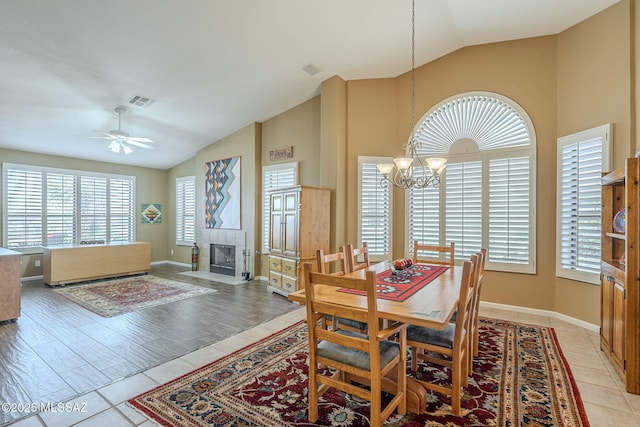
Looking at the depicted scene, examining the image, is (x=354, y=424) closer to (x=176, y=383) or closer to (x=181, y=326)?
(x=176, y=383)

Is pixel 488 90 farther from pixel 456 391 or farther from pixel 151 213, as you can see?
pixel 151 213

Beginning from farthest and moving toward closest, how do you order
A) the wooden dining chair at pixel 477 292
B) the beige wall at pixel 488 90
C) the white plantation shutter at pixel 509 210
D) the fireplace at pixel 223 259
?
the fireplace at pixel 223 259, the white plantation shutter at pixel 509 210, the beige wall at pixel 488 90, the wooden dining chair at pixel 477 292

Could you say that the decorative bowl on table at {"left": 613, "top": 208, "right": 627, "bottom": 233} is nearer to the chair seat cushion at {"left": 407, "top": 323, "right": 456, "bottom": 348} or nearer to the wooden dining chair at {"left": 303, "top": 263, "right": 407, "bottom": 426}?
the chair seat cushion at {"left": 407, "top": 323, "right": 456, "bottom": 348}

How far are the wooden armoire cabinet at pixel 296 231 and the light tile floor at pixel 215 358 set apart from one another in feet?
5.06

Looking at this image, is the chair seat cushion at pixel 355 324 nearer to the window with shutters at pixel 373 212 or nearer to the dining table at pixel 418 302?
the dining table at pixel 418 302

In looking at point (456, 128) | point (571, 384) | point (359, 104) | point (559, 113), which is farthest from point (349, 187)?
point (571, 384)

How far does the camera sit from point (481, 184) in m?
4.57

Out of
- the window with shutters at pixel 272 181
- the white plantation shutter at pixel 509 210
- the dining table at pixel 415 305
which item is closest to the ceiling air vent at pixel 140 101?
the window with shutters at pixel 272 181

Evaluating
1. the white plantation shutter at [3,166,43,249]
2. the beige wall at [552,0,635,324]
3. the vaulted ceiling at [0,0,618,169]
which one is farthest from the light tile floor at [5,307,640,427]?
the white plantation shutter at [3,166,43,249]

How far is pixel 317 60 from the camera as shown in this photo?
14.9ft

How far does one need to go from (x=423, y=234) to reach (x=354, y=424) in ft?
11.4

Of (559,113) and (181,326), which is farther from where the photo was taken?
(559,113)

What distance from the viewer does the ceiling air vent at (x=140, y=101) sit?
4828mm

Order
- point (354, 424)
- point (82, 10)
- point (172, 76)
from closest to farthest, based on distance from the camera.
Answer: point (354, 424) < point (82, 10) < point (172, 76)
